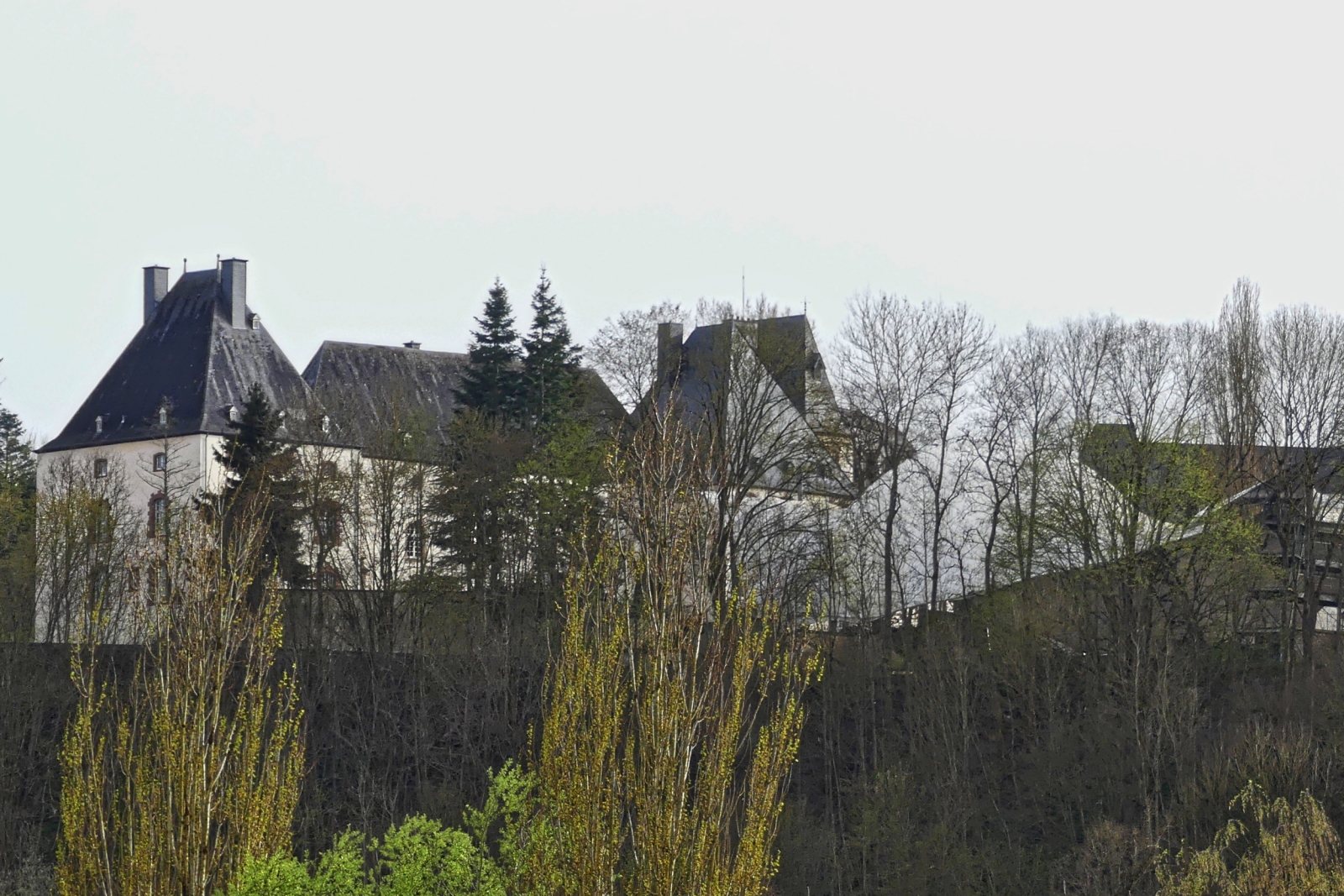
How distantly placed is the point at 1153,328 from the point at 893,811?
22.1 meters

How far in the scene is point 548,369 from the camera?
51.5 m

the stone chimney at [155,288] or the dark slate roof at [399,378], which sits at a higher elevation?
the stone chimney at [155,288]

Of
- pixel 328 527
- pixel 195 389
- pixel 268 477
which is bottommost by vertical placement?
pixel 328 527

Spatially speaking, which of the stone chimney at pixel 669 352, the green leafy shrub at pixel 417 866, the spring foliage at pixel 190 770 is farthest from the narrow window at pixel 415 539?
the spring foliage at pixel 190 770

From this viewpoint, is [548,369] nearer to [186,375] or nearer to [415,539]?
[415,539]

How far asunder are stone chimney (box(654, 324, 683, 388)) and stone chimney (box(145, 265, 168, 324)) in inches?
967

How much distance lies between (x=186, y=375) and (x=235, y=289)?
3922mm

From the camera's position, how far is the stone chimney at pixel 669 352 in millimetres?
44344

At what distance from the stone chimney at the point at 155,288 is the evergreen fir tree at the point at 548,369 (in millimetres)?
19541

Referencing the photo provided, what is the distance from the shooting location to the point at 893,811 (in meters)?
31.5

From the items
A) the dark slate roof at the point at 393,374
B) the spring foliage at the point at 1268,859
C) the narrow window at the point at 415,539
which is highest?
the dark slate roof at the point at 393,374

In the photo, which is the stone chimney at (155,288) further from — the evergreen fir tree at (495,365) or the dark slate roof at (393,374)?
the evergreen fir tree at (495,365)

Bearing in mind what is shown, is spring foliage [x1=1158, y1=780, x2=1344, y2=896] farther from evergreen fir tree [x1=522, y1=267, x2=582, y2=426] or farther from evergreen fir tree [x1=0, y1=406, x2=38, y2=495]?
evergreen fir tree [x1=0, y1=406, x2=38, y2=495]

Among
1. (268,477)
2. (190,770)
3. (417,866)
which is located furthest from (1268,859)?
(268,477)
